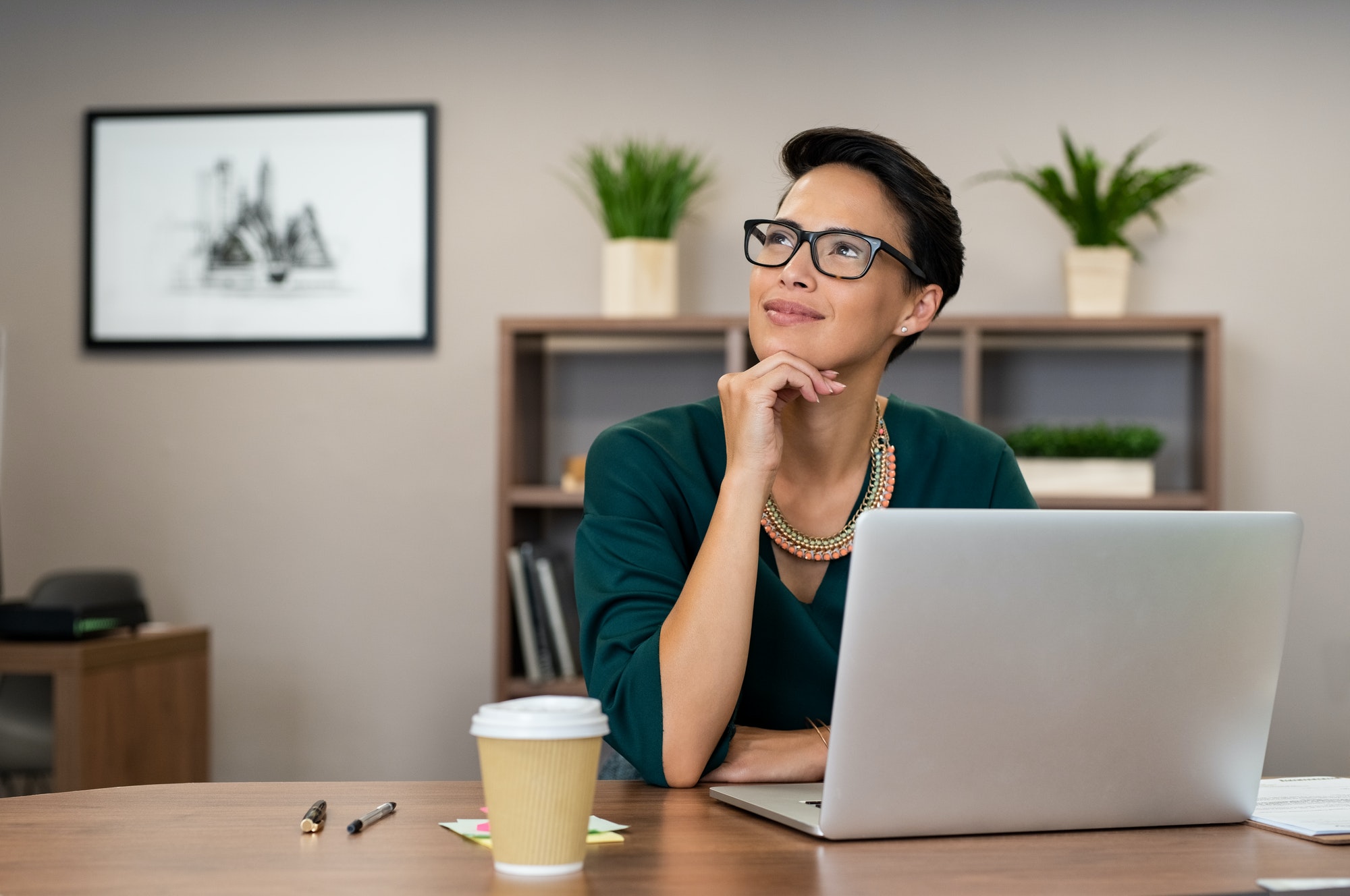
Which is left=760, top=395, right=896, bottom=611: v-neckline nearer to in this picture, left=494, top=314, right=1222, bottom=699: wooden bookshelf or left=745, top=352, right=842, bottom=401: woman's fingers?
left=745, top=352, right=842, bottom=401: woman's fingers

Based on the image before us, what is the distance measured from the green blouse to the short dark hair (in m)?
0.22

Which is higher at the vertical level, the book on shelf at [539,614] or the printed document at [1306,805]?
the printed document at [1306,805]

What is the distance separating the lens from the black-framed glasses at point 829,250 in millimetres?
1433

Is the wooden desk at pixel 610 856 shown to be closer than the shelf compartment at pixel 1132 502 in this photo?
Yes

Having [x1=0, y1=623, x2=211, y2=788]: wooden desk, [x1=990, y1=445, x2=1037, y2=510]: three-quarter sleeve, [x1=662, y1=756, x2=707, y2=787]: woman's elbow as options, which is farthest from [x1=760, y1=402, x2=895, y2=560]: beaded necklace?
[x1=0, y1=623, x2=211, y2=788]: wooden desk

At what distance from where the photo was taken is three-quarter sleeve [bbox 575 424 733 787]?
1167 mm

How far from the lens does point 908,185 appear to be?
59.0 inches

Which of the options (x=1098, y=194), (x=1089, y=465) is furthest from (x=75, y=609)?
(x=1098, y=194)

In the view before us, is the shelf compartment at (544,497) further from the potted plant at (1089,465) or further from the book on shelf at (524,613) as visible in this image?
the potted plant at (1089,465)

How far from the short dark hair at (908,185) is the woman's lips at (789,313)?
16 centimetres

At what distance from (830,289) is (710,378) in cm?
179

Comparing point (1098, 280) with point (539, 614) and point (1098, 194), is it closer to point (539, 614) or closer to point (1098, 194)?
point (1098, 194)

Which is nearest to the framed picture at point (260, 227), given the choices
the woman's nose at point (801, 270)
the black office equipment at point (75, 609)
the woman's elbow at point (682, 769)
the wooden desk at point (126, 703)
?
the black office equipment at point (75, 609)

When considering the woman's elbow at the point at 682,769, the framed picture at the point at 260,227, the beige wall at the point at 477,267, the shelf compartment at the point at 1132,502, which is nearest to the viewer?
the woman's elbow at the point at 682,769
